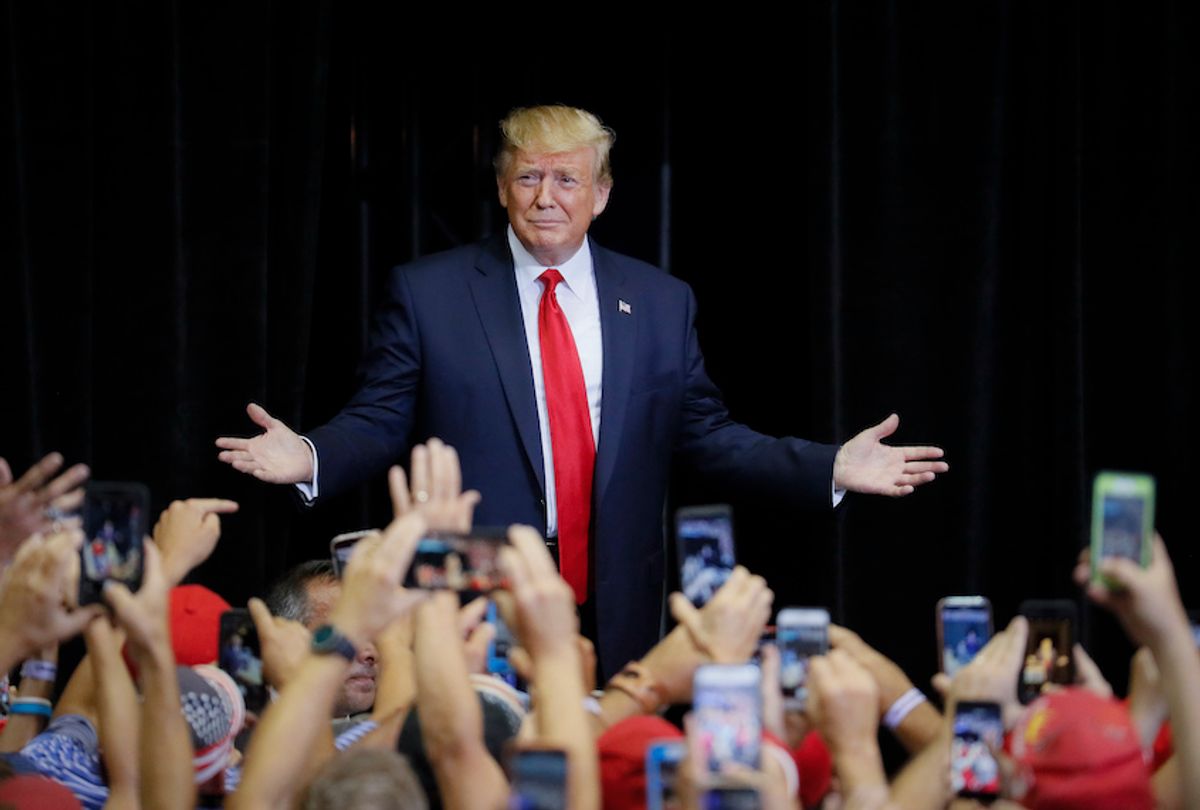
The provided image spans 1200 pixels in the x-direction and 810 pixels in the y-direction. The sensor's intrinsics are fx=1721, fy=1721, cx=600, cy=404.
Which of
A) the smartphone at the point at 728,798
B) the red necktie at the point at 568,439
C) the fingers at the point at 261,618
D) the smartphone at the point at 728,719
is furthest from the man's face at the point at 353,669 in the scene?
the smartphone at the point at 728,798

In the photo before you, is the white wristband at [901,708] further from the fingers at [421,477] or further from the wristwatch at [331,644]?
the wristwatch at [331,644]

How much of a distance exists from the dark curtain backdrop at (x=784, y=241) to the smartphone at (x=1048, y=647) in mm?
1411

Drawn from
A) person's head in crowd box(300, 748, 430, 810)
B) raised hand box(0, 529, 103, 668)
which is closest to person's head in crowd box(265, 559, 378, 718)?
raised hand box(0, 529, 103, 668)

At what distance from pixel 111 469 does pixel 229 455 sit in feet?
2.99

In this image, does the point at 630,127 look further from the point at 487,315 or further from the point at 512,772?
the point at 512,772

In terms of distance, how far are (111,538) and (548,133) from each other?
1712mm

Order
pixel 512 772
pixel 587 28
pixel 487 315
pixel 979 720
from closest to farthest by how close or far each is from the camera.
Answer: pixel 512 772 < pixel 979 720 < pixel 487 315 < pixel 587 28

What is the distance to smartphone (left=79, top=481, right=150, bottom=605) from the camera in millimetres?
2207

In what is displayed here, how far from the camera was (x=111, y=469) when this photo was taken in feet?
13.3

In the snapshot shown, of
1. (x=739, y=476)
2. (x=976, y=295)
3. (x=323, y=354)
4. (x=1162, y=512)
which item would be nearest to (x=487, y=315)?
(x=739, y=476)

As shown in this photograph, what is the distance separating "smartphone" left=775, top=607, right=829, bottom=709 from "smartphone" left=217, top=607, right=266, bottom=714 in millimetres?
747

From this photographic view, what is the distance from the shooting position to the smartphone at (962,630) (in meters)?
2.43

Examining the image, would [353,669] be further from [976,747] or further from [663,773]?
[976,747]

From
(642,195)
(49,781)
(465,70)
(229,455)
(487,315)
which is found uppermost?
(465,70)
